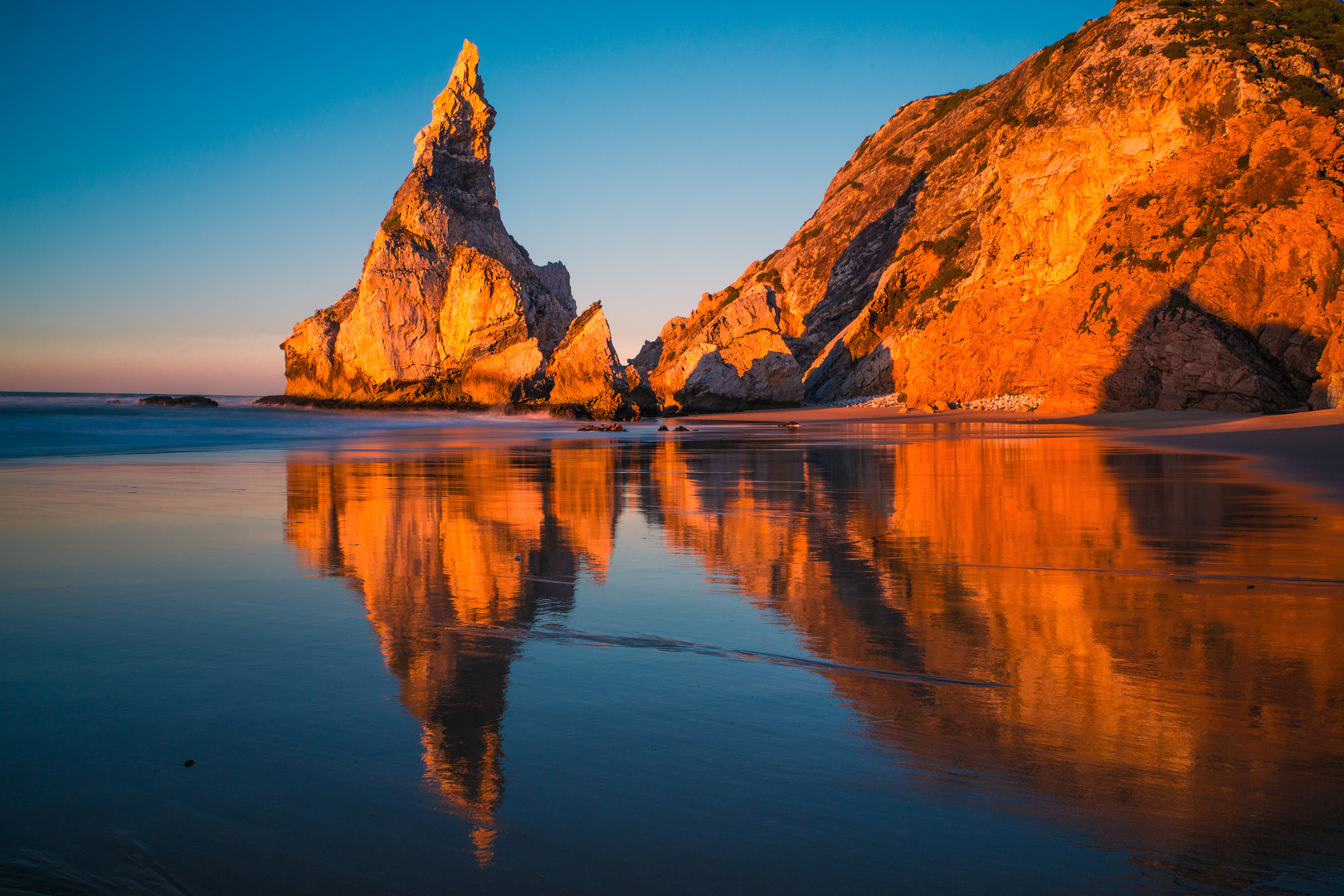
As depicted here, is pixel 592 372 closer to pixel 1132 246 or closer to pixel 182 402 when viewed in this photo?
pixel 1132 246

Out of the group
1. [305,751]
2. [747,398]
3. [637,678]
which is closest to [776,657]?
[637,678]

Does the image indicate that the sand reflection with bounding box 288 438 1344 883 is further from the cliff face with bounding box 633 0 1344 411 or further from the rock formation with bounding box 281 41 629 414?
the rock formation with bounding box 281 41 629 414

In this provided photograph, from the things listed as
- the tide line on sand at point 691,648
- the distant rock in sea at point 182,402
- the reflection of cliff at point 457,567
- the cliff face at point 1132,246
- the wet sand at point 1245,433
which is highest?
the cliff face at point 1132,246

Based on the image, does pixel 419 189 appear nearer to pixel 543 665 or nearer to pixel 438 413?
pixel 438 413

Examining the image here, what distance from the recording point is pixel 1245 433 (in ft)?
66.9

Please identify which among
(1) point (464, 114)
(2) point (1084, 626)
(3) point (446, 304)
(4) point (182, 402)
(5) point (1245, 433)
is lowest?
(2) point (1084, 626)

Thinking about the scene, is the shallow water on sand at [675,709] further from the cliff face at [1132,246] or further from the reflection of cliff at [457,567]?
the cliff face at [1132,246]

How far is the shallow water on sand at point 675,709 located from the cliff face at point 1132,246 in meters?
23.0

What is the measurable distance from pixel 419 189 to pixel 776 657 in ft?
239

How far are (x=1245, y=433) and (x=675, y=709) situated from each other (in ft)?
73.6

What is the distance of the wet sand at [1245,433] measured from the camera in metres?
12.1

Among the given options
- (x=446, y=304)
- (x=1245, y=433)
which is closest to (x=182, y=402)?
(x=446, y=304)

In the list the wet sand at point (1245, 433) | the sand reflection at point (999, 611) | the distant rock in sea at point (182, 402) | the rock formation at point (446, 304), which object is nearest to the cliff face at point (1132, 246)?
the wet sand at point (1245, 433)

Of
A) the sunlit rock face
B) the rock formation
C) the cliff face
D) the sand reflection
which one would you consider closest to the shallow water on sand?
the sand reflection
